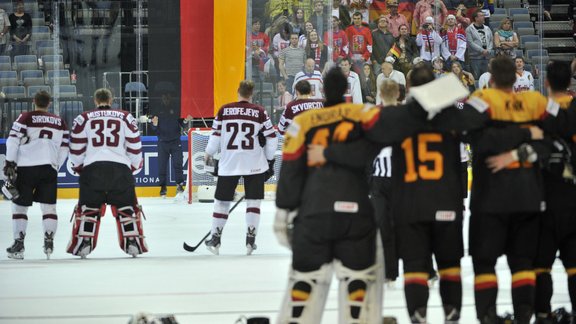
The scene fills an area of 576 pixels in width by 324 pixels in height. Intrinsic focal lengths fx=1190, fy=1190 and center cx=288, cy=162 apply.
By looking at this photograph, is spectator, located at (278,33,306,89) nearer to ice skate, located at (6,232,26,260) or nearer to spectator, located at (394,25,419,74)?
spectator, located at (394,25,419,74)

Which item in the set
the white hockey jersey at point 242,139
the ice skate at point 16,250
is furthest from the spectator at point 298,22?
the ice skate at point 16,250

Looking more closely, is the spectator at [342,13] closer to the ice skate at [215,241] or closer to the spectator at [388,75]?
the spectator at [388,75]

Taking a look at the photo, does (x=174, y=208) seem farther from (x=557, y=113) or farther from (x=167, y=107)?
(x=557, y=113)

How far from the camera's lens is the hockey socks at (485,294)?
576 centimetres

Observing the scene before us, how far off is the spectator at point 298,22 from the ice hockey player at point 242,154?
5027 millimetres

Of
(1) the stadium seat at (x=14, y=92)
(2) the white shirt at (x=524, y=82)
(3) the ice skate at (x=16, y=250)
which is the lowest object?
(3) the ice skate at (x=16, y=250)

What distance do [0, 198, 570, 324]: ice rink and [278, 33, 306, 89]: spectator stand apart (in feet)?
10.8

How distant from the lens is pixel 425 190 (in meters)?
5.66

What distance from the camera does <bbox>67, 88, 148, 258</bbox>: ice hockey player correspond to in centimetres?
988

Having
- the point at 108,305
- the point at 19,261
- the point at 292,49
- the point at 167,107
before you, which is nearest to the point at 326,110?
the point at 108,305

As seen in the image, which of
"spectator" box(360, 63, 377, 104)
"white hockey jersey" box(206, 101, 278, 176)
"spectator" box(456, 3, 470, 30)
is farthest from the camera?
"spectator" box(456, 3, 470, 30)

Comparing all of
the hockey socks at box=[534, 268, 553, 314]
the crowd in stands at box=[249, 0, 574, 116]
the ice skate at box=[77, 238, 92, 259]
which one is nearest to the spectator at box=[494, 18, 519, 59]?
the crowd in stands at box=[249, 0, 574, 116]

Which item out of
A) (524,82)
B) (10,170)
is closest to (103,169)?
(10,170)

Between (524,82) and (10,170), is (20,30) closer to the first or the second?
(10,170)
